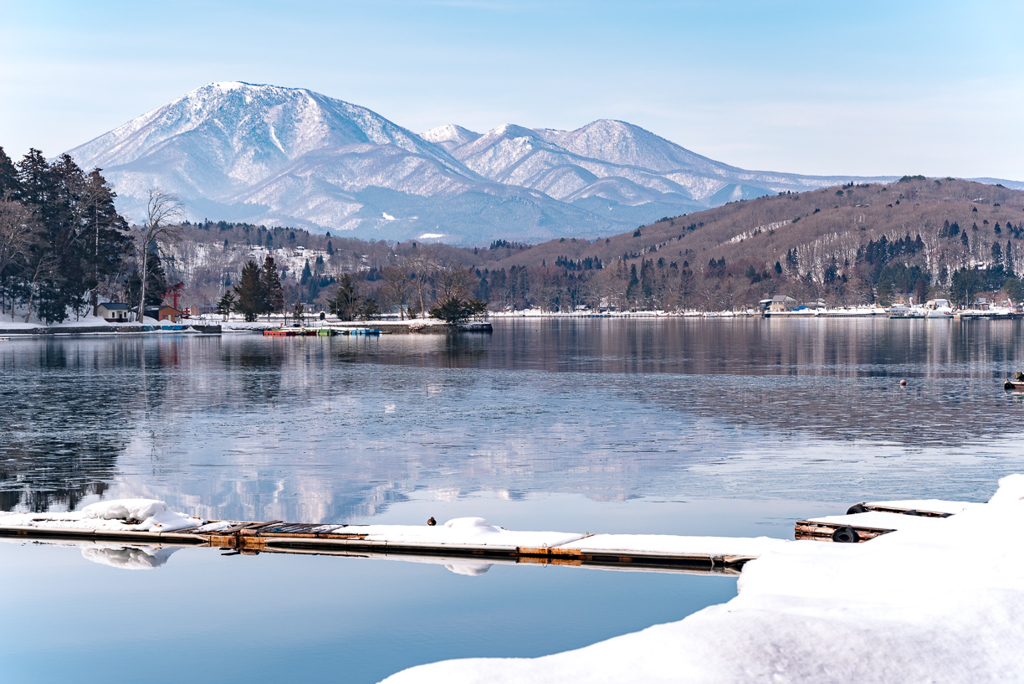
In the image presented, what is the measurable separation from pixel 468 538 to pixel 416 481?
9077 mm

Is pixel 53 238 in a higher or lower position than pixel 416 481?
higher

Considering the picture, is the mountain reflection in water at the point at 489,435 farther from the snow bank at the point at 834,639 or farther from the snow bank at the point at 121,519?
the snow bank at the point at 834,639

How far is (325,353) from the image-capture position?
104m

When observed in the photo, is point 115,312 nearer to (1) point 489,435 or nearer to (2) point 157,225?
(2) point 157,225

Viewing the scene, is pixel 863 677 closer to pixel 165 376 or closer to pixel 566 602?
pixel 566 602

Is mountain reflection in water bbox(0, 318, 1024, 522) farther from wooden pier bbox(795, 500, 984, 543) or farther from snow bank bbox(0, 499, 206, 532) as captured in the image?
wooden pier bbox(795, 500, 984, 543)

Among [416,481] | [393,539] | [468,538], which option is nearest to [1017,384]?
[416,481]

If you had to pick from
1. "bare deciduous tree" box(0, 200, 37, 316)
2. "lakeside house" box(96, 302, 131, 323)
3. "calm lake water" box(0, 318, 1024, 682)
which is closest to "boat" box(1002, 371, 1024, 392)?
"calm lake water" box(0, 318, 1024, 682)

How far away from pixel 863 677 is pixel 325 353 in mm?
95902

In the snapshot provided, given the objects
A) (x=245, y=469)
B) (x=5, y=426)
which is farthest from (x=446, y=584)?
(x=5, y=426)

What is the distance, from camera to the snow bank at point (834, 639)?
10758 millimetres

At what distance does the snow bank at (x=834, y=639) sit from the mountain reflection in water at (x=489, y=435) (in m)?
10.1

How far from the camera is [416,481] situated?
27.1 metres

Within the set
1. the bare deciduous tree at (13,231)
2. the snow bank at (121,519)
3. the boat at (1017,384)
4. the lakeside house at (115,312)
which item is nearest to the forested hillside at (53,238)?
the bare deciduous tree at (13,231)
